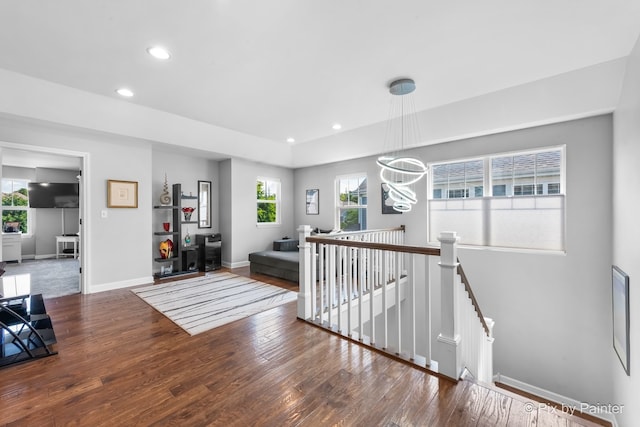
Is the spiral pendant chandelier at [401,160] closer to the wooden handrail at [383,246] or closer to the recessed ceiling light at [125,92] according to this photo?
the wooden handrail at [383,246]

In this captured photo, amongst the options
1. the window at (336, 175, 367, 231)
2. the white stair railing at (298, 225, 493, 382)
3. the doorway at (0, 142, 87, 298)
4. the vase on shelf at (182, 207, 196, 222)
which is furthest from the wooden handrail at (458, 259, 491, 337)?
the doorway at (0, 142, 87, 298)

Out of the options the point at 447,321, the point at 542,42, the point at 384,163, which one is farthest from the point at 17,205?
the point at 542,42

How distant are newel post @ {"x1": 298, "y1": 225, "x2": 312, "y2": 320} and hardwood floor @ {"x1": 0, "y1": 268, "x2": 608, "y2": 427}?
0.35 metres

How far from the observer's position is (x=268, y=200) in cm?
684

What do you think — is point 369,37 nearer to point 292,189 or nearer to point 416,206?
point 416,206

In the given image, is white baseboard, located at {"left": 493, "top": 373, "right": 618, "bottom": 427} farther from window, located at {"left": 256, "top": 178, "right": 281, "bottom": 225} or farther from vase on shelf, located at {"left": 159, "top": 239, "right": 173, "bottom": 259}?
vase on shelf, located at {"left": 159, "top": 239, "right": 173, "bottom": 259}

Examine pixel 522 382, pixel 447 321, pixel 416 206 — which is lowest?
pixel 522 382

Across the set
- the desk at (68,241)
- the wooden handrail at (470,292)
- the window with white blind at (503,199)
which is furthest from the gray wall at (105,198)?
the window with white blind at (503,199)

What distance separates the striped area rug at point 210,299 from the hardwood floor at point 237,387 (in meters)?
0.37

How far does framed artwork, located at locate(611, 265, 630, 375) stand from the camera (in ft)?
8.27

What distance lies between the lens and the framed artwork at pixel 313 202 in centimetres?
672

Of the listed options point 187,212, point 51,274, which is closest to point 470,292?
point 187,212

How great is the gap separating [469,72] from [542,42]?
2.12 ft

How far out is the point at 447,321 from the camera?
6.64 ft
